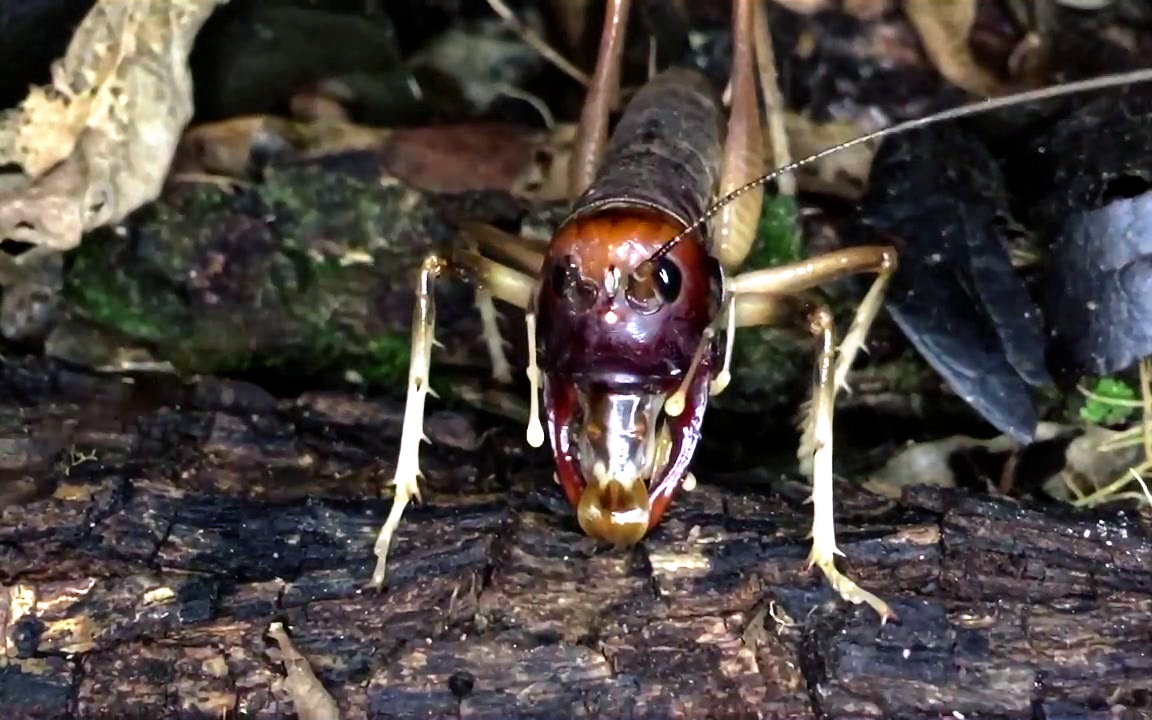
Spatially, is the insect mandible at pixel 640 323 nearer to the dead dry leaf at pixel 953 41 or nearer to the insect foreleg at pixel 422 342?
the insect foreleg at pixel 422 342

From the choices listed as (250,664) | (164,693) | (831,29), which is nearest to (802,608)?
(250,664)

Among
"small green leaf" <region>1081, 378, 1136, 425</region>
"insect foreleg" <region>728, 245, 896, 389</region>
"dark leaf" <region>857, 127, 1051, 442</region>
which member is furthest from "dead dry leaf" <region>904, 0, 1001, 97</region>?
"small green leaf" <region>1081, 378, 1136, 425</region>

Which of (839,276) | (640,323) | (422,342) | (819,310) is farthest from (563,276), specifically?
(839,276)

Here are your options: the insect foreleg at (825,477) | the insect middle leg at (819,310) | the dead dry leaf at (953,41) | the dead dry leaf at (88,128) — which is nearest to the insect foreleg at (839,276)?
the insect middle leg at (819,310)

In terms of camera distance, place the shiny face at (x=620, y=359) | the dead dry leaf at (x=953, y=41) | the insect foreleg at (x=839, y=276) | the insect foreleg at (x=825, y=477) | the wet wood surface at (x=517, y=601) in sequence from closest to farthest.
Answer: the wet wood surface at (x=517, y=601) < the insect foreleg at (x=825, y=477) < the shiny face at (x=620, y=359) < the insect foreleg at (x=839, y=276) < the dead dry leaf at (x=953, y=41)

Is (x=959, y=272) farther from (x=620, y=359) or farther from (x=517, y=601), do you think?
(x=517, y=601)

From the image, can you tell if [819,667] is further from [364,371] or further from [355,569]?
[364,371]
